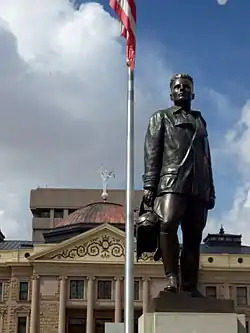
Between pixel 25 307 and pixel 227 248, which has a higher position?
pixel 227 248

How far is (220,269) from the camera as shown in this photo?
220 feet

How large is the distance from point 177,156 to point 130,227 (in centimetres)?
246

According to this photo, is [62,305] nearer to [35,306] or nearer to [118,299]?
[35,306]

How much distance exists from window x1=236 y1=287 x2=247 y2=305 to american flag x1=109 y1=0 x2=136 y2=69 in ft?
189

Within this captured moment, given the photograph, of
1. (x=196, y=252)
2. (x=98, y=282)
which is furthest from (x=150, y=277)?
(x=196, y=252)

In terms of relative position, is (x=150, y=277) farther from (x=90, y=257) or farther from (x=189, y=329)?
(x=189, y=329)

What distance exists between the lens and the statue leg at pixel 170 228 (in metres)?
8.14

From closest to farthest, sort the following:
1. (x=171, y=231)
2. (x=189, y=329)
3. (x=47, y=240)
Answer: (x=189, y=329), (x=171, y=231), (x=47, y=240)

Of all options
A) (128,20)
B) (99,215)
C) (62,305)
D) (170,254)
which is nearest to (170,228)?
(170,254)

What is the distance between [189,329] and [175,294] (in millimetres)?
444

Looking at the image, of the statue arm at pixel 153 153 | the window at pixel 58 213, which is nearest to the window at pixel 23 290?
the window at pixel 58 213

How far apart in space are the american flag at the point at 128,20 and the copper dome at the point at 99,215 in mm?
58008

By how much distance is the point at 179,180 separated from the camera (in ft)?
27.1

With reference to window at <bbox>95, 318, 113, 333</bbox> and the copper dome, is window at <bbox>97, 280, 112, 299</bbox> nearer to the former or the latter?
window at <bbox>95, 318, 113, 333</bbox>
